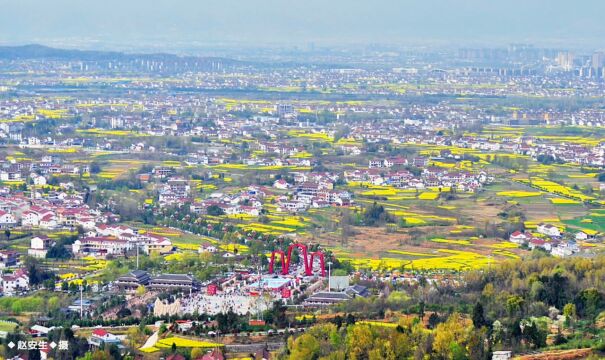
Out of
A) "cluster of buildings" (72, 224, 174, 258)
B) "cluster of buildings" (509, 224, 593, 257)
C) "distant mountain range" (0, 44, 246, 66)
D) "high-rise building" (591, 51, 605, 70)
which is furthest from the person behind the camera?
"high-rise building" (591, 51, 605, 70)

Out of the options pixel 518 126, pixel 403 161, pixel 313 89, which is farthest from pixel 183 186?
pixel 313 89

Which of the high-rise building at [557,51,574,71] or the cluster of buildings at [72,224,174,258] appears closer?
the cluster of buildings at [72,224,174,258]

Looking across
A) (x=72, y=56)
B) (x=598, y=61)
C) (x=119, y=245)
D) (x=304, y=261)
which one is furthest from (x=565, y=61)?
(x=304, y=261)

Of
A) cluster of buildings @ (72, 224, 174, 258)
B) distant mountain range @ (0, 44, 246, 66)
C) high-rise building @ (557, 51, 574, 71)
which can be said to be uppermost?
cluster of buildings @ (72, 224, 174, 258)

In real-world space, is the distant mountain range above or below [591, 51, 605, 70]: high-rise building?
below

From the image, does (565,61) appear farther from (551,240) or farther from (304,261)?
(304,261)

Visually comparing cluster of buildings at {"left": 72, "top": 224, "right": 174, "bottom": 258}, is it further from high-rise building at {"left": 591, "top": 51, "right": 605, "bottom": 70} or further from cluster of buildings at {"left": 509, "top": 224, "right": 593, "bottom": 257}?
high-rise building at {"left": 591, "top": 51, "right": 605, "bottom": 70}

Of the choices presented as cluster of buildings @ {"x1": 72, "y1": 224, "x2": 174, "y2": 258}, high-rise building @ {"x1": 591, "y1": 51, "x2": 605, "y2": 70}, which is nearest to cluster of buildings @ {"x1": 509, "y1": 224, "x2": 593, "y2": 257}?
cluster of buildings @ {"x1": 72, "y1": 224, "x2": 174, "y2": 258}

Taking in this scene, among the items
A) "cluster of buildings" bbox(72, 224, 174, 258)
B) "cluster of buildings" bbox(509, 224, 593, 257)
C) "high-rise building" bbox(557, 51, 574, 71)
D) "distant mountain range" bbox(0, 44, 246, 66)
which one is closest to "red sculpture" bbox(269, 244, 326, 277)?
"cluster of buildings" bbox(72, 224, 174, 258)

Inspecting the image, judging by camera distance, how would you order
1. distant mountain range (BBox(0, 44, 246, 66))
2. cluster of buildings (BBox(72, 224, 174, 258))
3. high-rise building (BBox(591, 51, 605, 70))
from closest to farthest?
cluster of buildings (BBox(72, 224, 174, 258)) → distant mountain range (BBox(0, 44, 246, 66)) → high-rise building (BBox(591, 51, 605, 70))

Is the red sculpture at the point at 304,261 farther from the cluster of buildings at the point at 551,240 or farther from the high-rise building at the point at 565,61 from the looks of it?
the high-rise building at the point at 565,61

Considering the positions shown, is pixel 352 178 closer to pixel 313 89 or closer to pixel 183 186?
pixel 183 186
